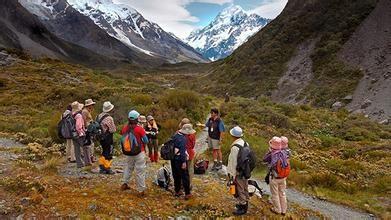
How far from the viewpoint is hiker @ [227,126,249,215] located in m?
9.73

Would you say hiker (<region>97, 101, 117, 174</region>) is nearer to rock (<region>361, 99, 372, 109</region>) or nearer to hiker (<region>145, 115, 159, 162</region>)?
hiker (<region>145, 115, 159, 162</region>)

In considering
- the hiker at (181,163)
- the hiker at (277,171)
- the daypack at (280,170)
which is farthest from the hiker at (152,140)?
the daypack at (280,170)

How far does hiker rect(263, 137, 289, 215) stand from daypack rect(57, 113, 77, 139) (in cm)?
621

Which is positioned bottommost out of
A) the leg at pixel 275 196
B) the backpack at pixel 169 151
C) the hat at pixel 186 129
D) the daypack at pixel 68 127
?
the leg at pixel 275 196

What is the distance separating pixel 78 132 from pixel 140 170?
318 centimetres

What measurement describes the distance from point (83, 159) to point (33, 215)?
5001 mm

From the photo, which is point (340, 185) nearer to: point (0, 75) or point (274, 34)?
point (0, 75)

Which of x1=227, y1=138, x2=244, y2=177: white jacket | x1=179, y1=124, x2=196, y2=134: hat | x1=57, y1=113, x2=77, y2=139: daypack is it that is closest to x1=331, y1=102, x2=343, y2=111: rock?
x1=179, y1=124, x2=196, y2=134: hat

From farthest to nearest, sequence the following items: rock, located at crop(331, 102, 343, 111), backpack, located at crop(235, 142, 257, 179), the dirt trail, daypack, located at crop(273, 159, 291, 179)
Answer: rock, located at crop(331, 102, 343, 111)
the dirt trail
daypack, located at crop(273, 159, 291, 179)
backpack, located at crop(235, 142, 257, 179)

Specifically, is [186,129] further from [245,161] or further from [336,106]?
[336,106]

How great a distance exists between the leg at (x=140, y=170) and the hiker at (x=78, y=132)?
2.97m

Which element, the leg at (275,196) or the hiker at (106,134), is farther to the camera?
the hiker at (106,134)

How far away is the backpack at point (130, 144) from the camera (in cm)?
1012

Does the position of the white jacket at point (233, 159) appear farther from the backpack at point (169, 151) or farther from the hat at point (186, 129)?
the backpack at point (169, 151)
